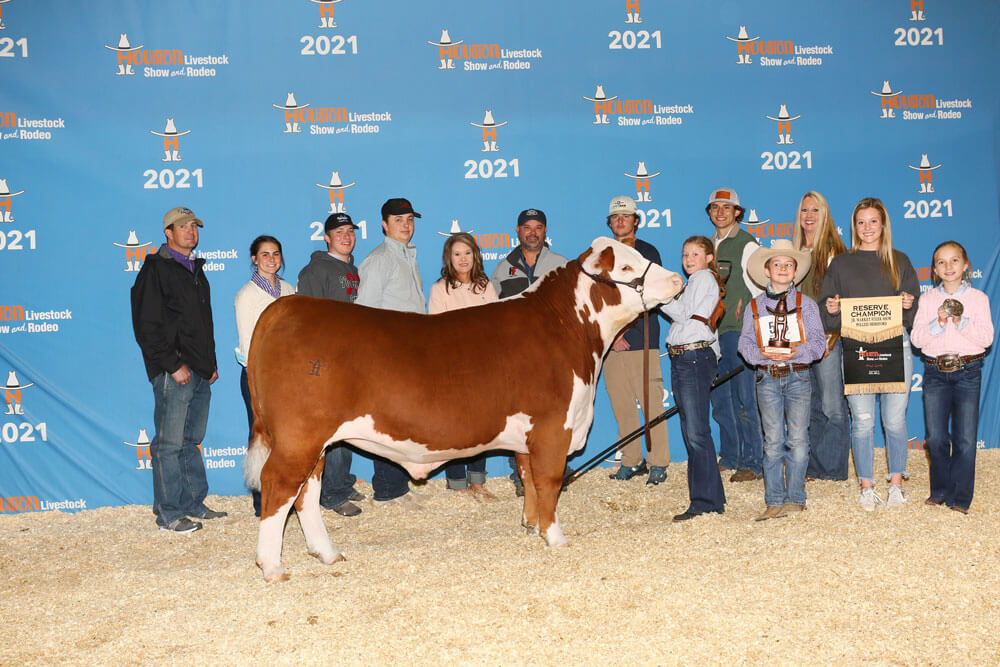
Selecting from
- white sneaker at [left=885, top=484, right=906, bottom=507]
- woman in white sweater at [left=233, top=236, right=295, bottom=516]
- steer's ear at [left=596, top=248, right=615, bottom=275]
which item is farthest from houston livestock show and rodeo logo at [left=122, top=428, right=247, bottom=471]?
white sneaker at [left=885, top=484, right=906, bottom=507]

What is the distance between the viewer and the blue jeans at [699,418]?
15.9ft

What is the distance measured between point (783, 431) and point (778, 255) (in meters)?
1.10

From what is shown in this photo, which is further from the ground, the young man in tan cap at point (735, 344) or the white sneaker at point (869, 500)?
the young man in tan cap at point (735, 344)

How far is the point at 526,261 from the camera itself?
235 inches

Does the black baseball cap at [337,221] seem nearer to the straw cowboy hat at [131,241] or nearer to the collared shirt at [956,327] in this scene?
the straw cowboy hat at [131,241]

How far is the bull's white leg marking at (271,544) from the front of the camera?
4008mm

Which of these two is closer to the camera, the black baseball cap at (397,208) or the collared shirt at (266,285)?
the collared shirt at (266,285)

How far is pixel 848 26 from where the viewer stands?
7.13m

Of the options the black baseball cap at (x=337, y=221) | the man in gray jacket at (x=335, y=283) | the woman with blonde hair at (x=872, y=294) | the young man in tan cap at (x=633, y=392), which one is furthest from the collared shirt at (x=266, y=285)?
the woman with blonde hair at (x=872, y=294)

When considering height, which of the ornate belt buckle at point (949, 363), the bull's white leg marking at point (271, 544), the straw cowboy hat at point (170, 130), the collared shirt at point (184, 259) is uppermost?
the straw cowboy hat at point (170, 130)

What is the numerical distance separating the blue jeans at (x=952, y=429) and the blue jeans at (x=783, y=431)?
0.80m

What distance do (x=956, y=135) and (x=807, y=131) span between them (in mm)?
1466

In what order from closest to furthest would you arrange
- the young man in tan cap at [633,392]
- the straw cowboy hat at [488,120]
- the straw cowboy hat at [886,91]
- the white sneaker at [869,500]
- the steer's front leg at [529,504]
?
the steer's front leg at [529,504], the white sneaker at [869,500], the young man in tan cap at [633,392], the straw cowboy hat at [488,120], the straw cowboy hat at [886,91]

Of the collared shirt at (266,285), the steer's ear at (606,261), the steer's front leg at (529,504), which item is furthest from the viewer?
the collared shirt at (266,285)
